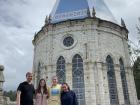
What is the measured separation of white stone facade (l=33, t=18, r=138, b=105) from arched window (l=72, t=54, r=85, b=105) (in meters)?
0.42

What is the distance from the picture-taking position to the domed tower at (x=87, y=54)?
24078 millimetres

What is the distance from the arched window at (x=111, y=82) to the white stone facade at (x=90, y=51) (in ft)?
1.20

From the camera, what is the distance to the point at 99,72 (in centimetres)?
2409

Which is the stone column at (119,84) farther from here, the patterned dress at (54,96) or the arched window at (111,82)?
the patterned dress at (54,96)

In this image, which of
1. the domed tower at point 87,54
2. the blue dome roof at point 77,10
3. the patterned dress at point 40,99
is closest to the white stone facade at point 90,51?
the domed tower at point 87,54

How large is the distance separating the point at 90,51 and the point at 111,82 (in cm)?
412

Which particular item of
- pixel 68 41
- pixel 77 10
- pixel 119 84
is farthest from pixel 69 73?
pixel 77 10

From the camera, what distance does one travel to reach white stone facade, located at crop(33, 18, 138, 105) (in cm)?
2381

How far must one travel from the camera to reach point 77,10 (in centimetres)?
2814

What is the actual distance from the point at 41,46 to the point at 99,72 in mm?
8312

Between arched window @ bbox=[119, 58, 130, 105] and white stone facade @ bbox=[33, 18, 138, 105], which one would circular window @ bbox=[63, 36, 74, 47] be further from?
arched window @ bbox=[119, 58, 130, 105]

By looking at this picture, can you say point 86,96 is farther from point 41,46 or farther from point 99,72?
point 41,46

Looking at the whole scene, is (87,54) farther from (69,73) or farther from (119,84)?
(119,84)

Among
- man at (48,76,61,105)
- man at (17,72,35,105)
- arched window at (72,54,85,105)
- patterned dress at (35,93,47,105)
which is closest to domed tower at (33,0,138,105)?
arched window at (72,54,85,105)
